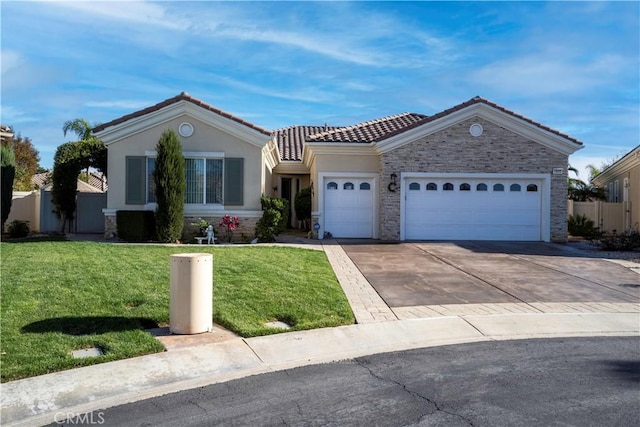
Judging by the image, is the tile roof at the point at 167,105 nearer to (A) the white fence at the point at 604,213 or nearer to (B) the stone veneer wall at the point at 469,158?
(B) the stone veneer wall at the point at 469,158

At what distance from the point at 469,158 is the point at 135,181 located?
11575 millimetres

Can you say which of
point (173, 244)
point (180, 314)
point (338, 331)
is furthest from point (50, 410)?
point (173, 244)

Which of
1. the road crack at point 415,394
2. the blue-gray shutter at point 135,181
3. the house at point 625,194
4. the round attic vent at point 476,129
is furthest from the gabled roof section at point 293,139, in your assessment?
the road crack at point 415,394

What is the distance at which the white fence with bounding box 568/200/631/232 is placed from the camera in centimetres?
2295

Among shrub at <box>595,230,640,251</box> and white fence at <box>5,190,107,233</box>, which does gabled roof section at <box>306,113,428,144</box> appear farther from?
white fence at <box>5,190,107,233</box>

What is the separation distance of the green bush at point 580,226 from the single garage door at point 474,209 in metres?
4.50

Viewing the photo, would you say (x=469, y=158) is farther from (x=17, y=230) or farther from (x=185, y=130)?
(x=17, y=230)

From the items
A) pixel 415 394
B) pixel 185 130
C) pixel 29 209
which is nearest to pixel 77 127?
pixel 29 209

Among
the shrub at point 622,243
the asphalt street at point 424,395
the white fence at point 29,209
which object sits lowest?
the asphalt street at point 424,395

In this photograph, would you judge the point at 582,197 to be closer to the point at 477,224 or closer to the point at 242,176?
the point at 477,224

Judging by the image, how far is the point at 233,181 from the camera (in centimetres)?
1781

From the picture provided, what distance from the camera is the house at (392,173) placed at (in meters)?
17.7

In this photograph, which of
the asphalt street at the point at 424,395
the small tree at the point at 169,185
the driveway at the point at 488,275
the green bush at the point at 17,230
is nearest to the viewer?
the asphalt street at the point at 424,395

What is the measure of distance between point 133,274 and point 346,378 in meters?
5.98
